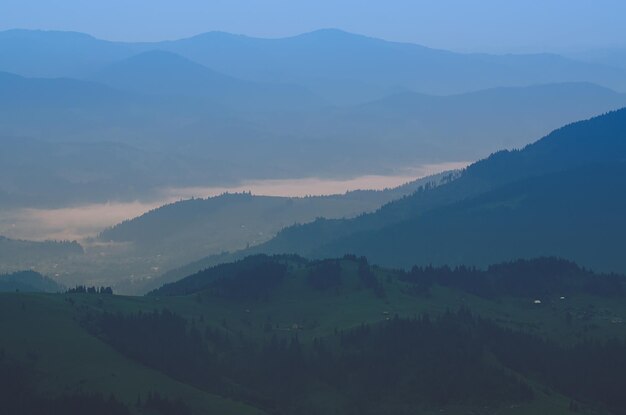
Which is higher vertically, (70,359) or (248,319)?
(248,319)

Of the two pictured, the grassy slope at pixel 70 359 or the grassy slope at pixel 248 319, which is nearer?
the grassy slope at pixel 70 359

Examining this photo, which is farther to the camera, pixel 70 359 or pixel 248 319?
pixel 248 319

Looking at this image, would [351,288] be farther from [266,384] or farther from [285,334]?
[266,384]

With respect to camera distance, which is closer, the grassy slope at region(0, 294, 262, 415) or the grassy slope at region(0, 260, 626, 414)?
the grassy slope at region(0, 294, 262, 415)

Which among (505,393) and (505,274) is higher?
(505,274)

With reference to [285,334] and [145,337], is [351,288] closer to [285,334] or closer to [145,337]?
[285,334]

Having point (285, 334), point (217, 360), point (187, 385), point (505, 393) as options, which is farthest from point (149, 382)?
point (505, 393)

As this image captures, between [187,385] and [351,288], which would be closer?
[187,385]

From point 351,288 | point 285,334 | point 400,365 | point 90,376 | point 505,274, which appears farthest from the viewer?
point 505,274

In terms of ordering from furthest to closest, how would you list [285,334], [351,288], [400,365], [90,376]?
[351,288] → [285,334] → [400,365] → [90,376]
